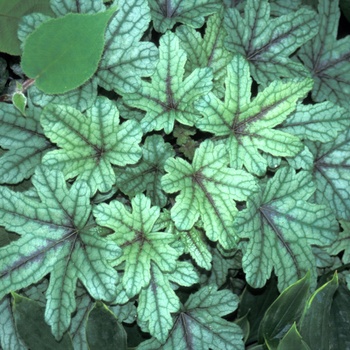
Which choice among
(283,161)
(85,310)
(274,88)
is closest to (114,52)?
(274,88)

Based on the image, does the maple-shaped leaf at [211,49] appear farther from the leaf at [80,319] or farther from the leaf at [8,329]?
the leaf at [8,329]

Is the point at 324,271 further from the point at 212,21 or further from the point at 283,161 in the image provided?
the point at 212,21

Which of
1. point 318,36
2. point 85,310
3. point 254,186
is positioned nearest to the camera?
point 254,186

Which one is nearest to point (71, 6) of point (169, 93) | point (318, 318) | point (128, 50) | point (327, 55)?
point (128, 50)

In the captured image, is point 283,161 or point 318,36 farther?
point 318,36

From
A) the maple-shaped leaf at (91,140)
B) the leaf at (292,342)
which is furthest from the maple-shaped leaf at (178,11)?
the leaf at (292,342)

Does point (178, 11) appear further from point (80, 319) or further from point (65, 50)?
point (80, 319)

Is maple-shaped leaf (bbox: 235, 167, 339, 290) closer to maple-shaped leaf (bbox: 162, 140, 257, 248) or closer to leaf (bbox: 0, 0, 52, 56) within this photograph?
maple-shaped leaf (bbox: 162, 140, 257, 248)
